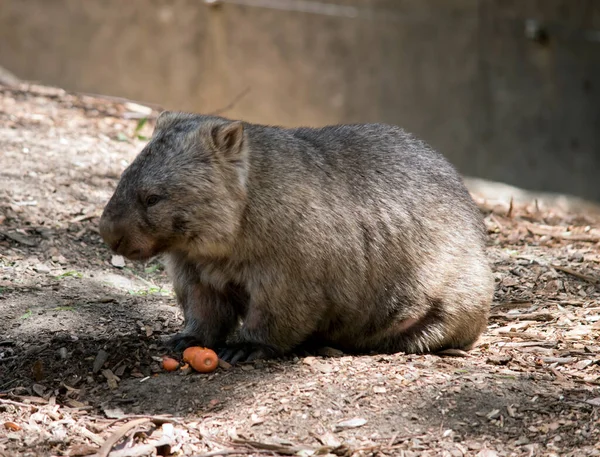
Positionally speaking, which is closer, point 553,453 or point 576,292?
point 553,453

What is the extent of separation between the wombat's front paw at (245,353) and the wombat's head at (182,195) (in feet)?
1.59

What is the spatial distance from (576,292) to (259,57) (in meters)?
5.11

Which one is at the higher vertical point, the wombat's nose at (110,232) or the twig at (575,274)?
the wombat's nose at (110,232)

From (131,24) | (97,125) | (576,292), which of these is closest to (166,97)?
(131,24)

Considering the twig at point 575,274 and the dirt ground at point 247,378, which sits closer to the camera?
the dirt ground at point 247,378

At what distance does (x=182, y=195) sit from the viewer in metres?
4.33

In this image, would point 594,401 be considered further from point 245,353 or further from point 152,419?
point 152,419

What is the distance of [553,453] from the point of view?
3496 mm

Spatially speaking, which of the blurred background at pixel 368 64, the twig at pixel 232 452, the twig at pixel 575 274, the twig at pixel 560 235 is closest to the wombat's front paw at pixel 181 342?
the twig at pixel 232 452

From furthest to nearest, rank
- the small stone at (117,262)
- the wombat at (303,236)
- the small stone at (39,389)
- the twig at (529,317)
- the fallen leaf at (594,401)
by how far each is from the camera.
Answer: the small stone at (117,262), the twig at (529,317), the wombat at (303,236), the small stone at (39,389), the fallen leaf at (594,401)

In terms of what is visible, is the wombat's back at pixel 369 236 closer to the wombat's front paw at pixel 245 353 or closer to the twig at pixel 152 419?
the wombat's front paw at pixel 245 353

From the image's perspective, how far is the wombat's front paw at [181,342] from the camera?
4.55 m

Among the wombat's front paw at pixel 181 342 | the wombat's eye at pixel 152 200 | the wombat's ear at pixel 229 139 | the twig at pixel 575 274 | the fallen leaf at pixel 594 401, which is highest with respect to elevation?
the wombat's ear at pixel 229 139

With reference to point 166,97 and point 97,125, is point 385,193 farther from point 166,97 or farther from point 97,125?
point 166,97
